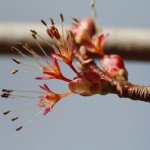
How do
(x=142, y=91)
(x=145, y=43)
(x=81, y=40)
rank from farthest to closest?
(x=145, y=43) < (x=81, y=40) < (x=142, y=91)

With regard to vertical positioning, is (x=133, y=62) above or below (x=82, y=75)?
below

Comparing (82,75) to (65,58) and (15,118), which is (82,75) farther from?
(15,118)

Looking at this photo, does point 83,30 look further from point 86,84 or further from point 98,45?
point 86,84

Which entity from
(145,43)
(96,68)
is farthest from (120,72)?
(145,43)

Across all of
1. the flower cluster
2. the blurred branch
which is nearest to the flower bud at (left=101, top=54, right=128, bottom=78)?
the flower cluster

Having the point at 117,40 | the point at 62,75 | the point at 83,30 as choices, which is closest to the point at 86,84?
the point at 62,75

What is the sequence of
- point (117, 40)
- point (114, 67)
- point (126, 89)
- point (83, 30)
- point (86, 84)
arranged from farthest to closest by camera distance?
point (117, 40), point (83, 30), point (114, 67), point (86, 84), point (126, 89)
